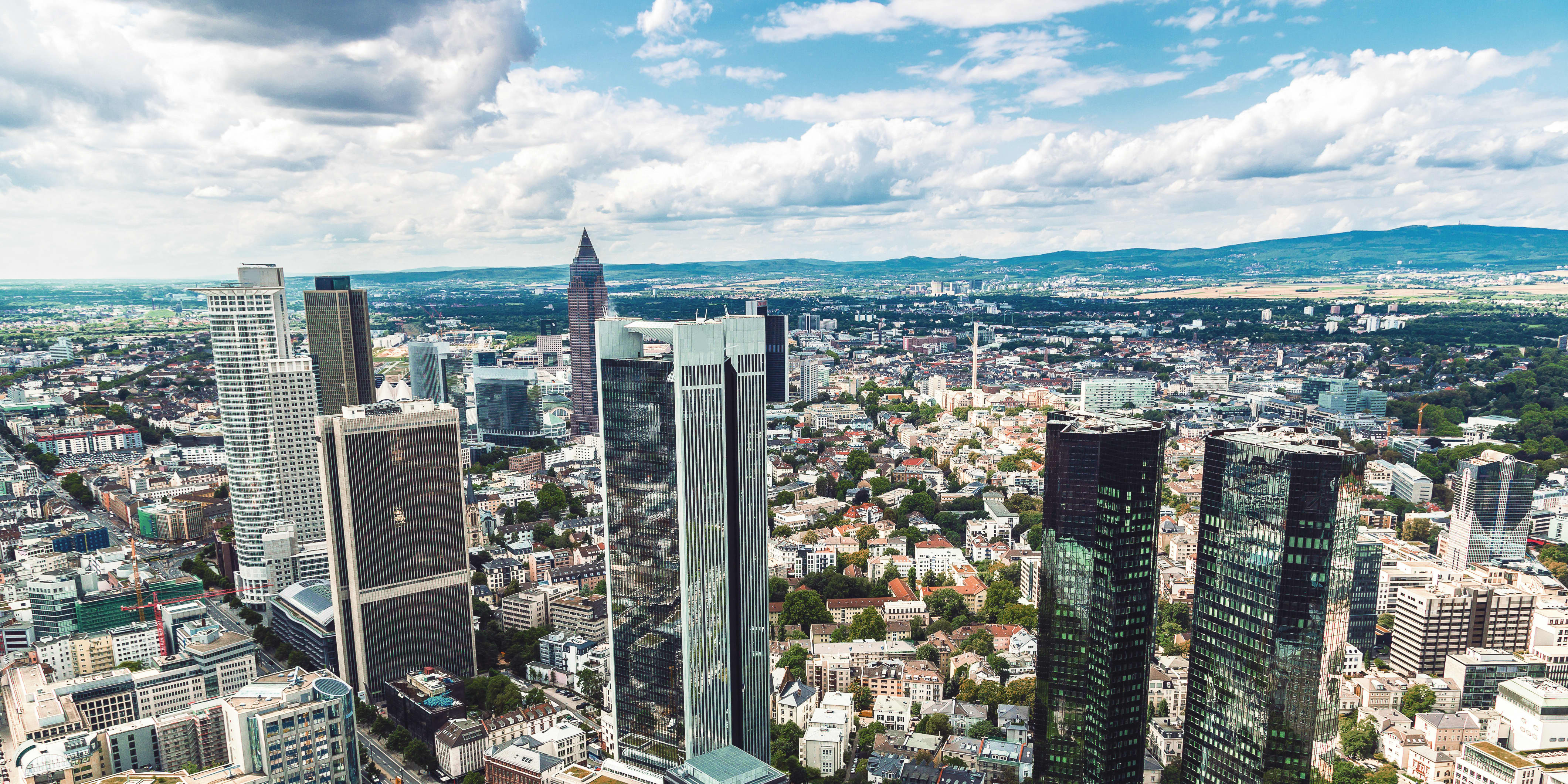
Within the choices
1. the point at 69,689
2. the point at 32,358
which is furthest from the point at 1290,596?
the point at 32,358

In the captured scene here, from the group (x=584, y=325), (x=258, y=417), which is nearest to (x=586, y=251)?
(x=584, y=325)

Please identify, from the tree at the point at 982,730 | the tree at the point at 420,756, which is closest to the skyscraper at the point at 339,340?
the tree at the point at 420,756

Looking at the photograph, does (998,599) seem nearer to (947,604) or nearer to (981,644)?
(947,604)

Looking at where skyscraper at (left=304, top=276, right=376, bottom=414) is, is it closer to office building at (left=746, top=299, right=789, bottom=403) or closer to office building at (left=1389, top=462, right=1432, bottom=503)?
office building at (left=746, top=299, right=789, bottom=403)

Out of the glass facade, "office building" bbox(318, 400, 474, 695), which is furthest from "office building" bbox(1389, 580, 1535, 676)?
"office building" bbox(318, 400, 474, 695)

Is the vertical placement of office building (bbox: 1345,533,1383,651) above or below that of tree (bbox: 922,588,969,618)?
above

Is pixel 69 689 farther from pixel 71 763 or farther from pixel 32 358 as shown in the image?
pixel 32 358
